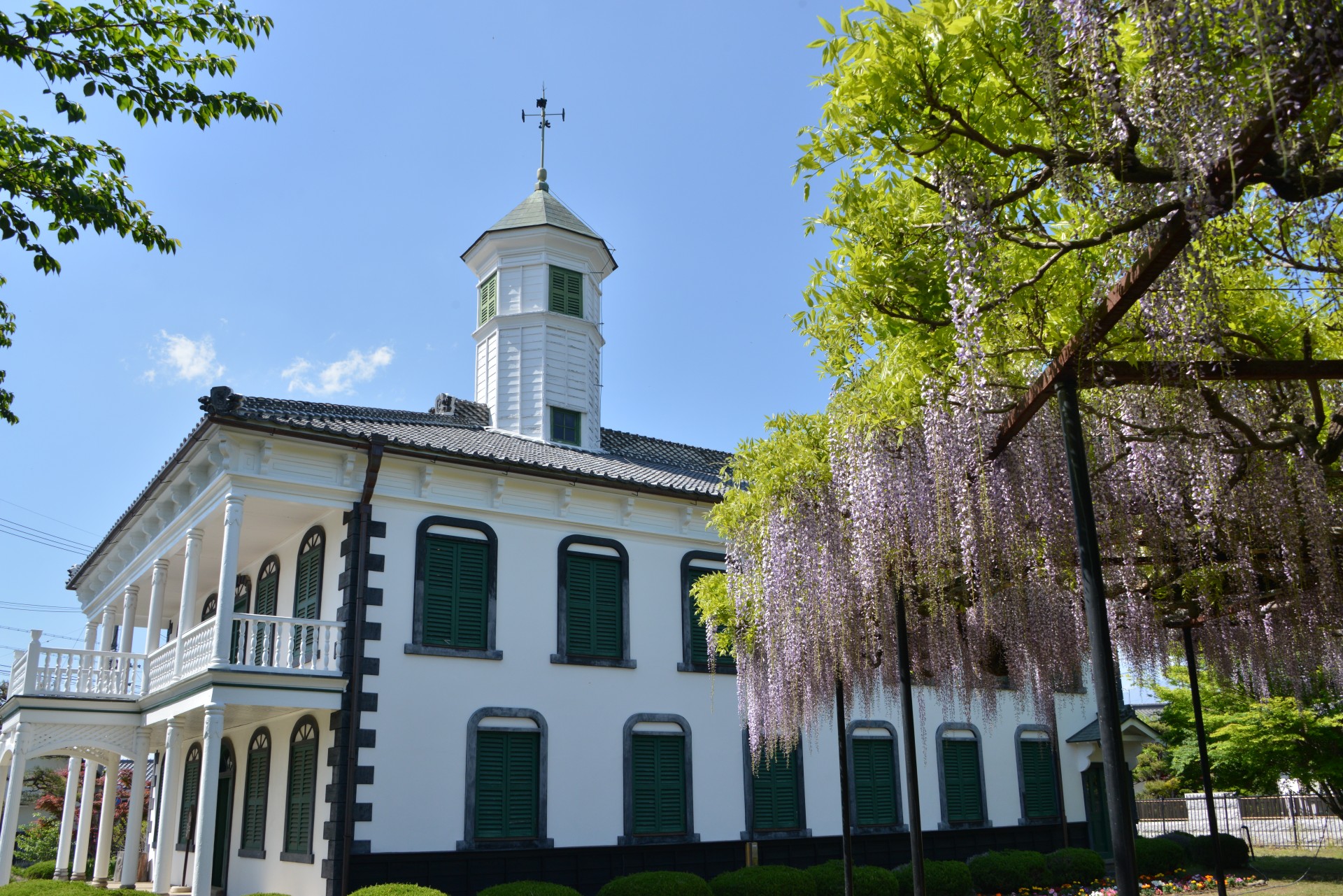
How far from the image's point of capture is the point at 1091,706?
76.1 feet

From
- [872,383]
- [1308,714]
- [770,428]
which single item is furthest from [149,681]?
[1308,714]

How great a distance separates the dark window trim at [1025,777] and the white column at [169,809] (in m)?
15.1

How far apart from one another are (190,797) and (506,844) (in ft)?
29.6

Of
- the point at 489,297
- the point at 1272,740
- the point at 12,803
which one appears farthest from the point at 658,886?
the point at 1272,740

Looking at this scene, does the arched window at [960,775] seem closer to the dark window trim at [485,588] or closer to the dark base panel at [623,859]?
the dark base panel at [623,859]

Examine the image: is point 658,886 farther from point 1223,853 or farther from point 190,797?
point 1223,853

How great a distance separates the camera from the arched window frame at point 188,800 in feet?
63.7

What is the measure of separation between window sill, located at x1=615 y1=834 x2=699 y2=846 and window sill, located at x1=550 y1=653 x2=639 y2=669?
101 inches

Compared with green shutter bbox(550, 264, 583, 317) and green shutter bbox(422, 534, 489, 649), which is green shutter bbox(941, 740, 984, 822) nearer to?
green shutter bbox(422, 534, 489, 649)

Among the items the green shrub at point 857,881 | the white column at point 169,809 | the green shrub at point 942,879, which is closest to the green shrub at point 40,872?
the white column at point 169,809

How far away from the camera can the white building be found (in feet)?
47.5

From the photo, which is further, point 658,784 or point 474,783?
point 658,784

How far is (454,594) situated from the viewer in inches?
621

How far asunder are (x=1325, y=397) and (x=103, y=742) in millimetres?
17023
